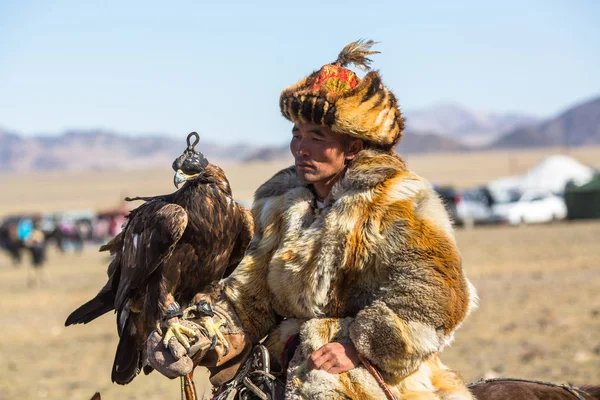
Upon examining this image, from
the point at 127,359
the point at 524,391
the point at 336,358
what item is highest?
the point at 336,358

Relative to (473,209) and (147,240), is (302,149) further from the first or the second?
(473,209)

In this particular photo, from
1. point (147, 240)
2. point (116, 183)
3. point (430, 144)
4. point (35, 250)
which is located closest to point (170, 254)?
point (147, 240)

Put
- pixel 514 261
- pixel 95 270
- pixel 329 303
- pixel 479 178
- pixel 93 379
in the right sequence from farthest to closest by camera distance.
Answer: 1. pixel 479 178
2. pixel 95 270
3. pixel 514 261
4. pixel 93 379
5. pixel 329 303

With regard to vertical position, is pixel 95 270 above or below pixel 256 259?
below

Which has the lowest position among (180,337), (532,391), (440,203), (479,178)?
(479,178)

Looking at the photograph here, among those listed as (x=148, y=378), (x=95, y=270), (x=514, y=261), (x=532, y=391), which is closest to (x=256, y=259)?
(x=532, y=391)

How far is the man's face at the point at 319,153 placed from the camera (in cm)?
280

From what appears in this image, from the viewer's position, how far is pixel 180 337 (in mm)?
2703

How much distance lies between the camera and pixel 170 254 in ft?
10.3

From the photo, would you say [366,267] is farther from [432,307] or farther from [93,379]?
[93,379]

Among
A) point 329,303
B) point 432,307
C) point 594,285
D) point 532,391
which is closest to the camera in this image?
point 432,307

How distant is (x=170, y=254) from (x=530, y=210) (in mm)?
23903

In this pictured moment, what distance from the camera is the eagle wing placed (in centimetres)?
306

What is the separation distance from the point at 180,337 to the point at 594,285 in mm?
10433
